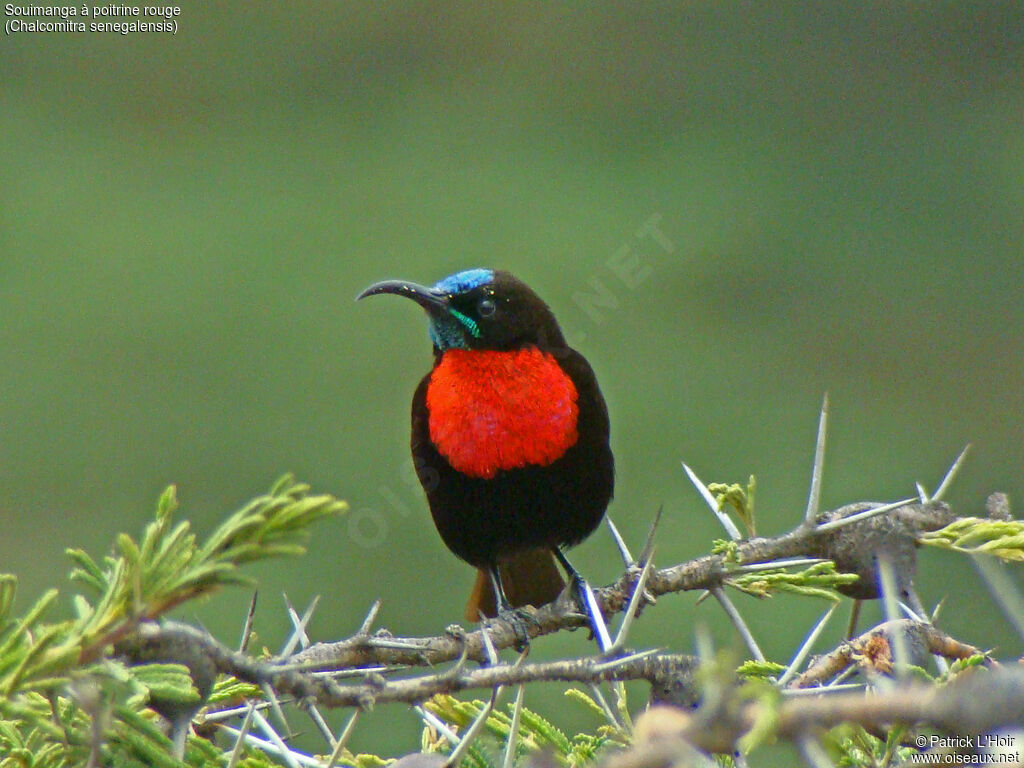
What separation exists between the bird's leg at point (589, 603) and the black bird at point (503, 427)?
0.50 ft

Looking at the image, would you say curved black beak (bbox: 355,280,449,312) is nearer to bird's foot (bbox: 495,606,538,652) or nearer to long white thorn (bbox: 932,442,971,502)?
bird's foot (bbox: 495,606,538,652)

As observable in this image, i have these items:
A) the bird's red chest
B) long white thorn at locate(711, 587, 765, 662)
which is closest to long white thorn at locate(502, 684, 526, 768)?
long white thorn at locate(711, 587, 765, 662)

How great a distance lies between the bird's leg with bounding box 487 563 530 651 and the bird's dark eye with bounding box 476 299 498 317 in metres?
0.71

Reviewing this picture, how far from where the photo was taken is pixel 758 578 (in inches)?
69.9

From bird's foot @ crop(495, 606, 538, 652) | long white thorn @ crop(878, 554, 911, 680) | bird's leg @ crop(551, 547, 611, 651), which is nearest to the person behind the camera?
long white thorn @ crop(878, 554, 911, 680)

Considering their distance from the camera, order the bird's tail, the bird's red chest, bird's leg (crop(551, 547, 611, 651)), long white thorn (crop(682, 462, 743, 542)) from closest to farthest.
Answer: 1. bird's leg (crop(551, 547, 611, 651))
2. long white thorn (crop(682, 462, 743, 542))
3. the bird's red chest
4. the bird's tail

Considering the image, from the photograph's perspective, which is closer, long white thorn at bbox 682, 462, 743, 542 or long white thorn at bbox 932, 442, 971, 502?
long white thorn at bbox 932, 442, 971, 502

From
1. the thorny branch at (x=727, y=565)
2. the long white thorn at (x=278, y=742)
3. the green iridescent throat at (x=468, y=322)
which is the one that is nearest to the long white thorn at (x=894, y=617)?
the thorny branch at (x=727, y=565)

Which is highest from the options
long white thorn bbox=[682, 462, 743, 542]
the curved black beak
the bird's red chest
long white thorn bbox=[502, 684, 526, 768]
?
the curved black beak

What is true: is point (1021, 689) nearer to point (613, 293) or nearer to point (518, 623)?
point (518, 623)

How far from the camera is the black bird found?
3051 mm

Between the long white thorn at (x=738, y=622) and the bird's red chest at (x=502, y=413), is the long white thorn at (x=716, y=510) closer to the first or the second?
the long white thorn at (x=738, y=622)

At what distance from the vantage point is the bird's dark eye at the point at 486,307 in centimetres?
318

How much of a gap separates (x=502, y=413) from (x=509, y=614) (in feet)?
2.03
